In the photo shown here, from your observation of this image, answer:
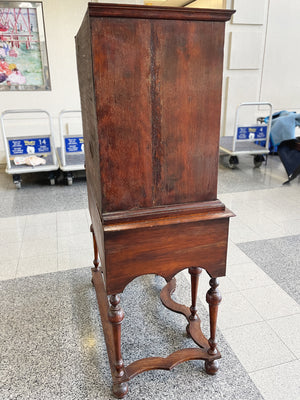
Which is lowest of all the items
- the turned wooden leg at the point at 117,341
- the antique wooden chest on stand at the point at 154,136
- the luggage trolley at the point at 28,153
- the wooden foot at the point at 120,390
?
the wooden foot at the point at 120,390

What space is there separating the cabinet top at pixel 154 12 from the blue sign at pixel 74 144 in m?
3.46

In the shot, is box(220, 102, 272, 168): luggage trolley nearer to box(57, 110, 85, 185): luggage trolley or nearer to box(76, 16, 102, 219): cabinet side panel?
box(57, 110, 85, 185): luggage trolley

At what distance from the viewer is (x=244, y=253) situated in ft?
9.18

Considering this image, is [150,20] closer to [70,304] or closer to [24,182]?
[70,304]

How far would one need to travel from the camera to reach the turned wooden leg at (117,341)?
1.43 meters

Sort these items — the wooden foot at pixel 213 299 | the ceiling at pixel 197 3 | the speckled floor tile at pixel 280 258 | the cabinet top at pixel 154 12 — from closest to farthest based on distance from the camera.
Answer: the cabinet top at pixel 154 12 < the wooden foot at pixel 213 299 < the speckled floor tile at pixel 280 258 < the ceiling at pixel 197 3

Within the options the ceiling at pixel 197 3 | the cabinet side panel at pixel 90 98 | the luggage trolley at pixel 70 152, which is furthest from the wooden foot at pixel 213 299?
the ceiling at pixel 197 3

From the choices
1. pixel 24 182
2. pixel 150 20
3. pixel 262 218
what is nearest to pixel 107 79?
pixel 150 20

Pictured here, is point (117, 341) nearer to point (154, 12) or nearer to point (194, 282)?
point (194, 282)

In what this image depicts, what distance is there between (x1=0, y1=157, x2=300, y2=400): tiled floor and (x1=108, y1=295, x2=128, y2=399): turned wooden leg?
63 centimetres

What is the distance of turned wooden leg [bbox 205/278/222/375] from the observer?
1556 mm

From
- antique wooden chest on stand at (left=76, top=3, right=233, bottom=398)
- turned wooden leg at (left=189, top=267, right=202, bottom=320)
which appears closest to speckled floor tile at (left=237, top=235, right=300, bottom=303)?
turned wooden leg at (left=189, top=267, right=202, bottom=320)

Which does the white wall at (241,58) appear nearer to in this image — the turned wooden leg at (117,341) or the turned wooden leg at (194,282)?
the turned wooden leg at (194,282)

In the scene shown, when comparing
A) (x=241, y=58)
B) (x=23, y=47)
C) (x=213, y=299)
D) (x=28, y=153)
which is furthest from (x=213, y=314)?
(x=241, y=58)
